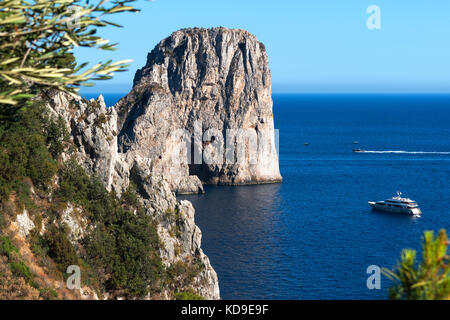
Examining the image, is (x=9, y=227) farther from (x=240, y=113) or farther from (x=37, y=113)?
(x=240, y=113)

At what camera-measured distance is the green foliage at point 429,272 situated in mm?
12219

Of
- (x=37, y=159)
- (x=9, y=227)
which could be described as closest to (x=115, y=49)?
(x=9, y=227)

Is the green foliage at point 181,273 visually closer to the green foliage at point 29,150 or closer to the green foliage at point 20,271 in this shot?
the green foliage at point 29,150

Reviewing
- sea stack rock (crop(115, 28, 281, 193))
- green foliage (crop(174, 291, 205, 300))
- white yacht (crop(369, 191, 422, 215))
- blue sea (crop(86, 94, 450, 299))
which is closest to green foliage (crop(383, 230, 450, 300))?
green foliage (crop(174, 291, 205, 300))

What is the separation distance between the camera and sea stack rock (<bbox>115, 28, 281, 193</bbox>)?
5162 inches

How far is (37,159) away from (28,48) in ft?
86.1

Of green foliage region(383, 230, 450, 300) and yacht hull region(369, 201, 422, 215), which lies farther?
yacht hull region(369, 201, 422, 215)

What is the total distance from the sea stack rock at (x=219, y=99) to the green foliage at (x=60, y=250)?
89.7 m

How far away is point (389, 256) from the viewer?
70.6 metres

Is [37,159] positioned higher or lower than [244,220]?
higher

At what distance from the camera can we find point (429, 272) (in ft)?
40.5

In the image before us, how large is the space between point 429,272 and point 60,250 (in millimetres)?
29103

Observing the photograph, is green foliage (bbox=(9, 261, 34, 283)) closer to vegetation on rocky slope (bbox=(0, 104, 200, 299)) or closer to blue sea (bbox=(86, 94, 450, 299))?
vegetation on rocky slope (bbox=(0, 104, 200, 299))

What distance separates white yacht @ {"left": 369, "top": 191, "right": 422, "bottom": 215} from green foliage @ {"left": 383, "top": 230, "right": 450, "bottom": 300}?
86417mm
